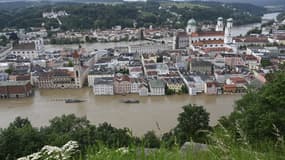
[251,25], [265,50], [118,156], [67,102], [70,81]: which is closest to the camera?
[118,156]

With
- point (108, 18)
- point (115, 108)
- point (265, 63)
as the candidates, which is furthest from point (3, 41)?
point (265, 63)

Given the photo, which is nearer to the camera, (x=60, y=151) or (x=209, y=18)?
(x=60, y=151)

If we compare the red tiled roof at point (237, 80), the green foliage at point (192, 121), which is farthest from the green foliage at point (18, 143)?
the red tiled roof at point (237, 80)

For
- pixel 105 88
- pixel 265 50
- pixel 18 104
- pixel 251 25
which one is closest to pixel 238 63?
pixel 265 50

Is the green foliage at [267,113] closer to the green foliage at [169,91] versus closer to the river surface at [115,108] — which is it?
the river surface at [115,108]

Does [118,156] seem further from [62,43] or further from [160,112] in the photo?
[62,43]

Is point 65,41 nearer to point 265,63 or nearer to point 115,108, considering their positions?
point 265,63

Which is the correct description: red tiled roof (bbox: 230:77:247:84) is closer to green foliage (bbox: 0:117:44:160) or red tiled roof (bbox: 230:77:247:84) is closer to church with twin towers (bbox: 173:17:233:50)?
green foliage (bbox: 0:117:44:160)

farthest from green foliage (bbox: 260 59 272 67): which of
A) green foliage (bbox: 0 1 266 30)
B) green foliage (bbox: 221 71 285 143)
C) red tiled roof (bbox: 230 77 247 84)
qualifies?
green foliage (bbox: 0 1 266 30)

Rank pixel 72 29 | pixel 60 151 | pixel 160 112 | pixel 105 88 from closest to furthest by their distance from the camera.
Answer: pixel 60 151, pixel 160 112, pixel 105 88, pixel 72 29
